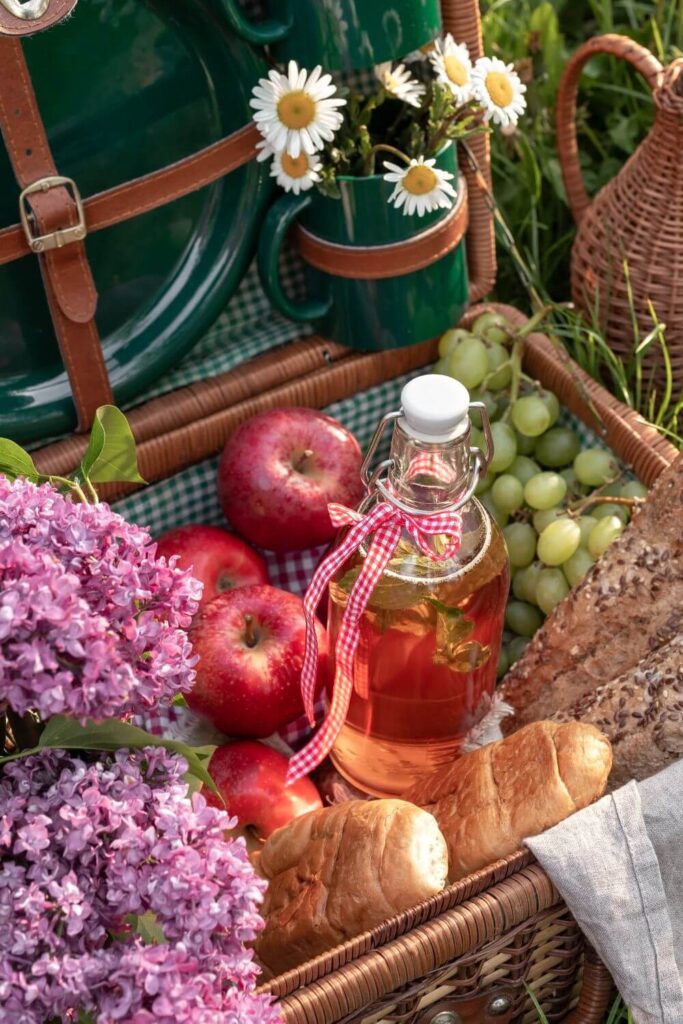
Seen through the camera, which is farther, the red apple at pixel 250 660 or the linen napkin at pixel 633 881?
the red apple at pixel 250 660

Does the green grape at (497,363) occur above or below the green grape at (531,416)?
above

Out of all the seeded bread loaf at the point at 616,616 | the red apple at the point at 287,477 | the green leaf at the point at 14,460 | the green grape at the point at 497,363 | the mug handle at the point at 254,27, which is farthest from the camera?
the green grape at the point at 497,363

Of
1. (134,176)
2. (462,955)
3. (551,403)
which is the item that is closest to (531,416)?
(551,403)

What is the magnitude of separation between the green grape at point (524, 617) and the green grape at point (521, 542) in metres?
0.05

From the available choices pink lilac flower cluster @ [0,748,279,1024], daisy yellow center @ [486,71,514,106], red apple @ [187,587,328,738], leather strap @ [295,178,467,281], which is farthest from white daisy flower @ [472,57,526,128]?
pink lilac flower cluster @ [0,748,279,1024]

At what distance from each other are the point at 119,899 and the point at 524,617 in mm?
697

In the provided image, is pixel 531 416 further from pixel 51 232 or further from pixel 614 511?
pixel 51 232

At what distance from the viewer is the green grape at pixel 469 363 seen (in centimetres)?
120

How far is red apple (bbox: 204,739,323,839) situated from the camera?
3.22ft

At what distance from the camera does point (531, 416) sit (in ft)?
3.95

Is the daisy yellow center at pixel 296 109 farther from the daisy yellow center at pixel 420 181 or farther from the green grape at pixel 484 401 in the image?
the green grape at pixel 484 401

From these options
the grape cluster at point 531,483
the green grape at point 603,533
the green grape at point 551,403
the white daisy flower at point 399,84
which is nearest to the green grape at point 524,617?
the grape cluster at point 531,483

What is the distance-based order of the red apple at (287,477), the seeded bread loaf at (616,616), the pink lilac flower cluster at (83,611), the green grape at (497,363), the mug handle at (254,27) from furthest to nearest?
the green grape at (497,363) → the red apple at (287,477) → the mug handle at (254,27) → the seeded bread loaf at (616,616) → the pink lilac flower cluster at (83,611)

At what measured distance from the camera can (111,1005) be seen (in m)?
0.56
